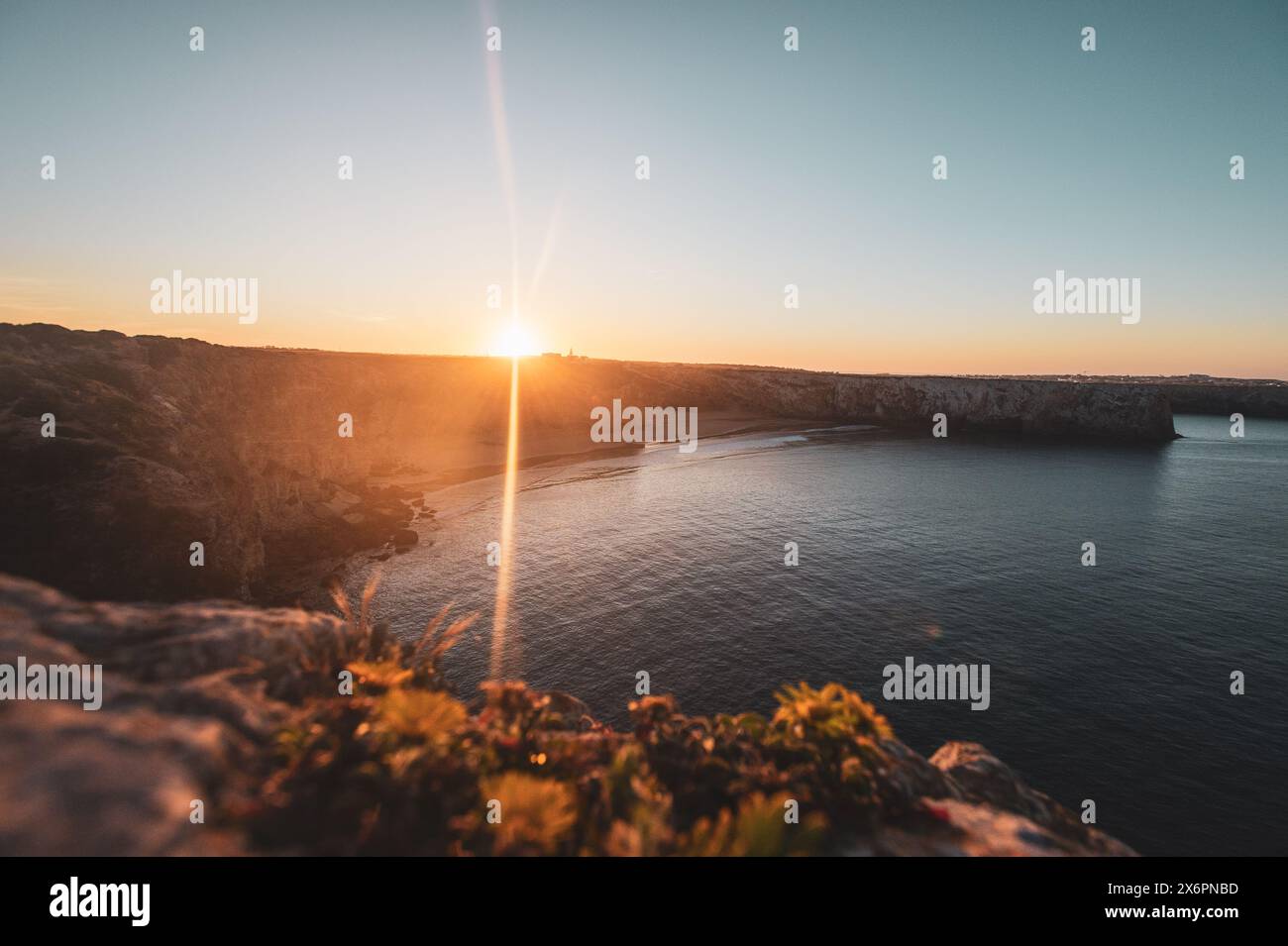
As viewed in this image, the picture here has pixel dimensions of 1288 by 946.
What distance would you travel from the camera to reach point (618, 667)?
2772 centimetres

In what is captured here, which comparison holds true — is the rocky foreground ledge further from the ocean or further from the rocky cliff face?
the rocky cliff face

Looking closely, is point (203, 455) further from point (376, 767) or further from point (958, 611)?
point (958, 611)

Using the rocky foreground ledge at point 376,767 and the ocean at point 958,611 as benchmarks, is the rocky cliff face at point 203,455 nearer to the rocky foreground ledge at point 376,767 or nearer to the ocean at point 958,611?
the ocean at point 958,611

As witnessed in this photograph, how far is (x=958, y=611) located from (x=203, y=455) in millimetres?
55269

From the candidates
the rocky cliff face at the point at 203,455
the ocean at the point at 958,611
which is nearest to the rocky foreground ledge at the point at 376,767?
the ocean at the point at 958,611

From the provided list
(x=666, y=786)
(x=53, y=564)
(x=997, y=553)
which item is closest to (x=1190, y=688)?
(x=997, y=553)

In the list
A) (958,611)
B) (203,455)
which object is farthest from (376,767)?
(203,455)

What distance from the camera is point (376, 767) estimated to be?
6.45 m

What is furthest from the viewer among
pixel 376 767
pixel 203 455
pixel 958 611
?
pixel 203 455

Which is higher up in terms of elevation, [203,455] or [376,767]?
[203,455]

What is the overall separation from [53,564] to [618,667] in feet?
89.0

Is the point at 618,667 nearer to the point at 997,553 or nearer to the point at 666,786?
the point at 666,786

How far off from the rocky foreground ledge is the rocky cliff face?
23.2 meters

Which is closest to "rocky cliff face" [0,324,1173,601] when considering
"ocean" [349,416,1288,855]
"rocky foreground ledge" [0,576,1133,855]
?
"ocean" [349,416,1288,855]
